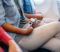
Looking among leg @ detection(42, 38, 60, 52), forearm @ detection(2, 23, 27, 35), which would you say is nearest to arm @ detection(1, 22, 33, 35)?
forearm @ detection(2, 23, 27, 35)

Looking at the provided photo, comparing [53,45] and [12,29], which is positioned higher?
[12,29]

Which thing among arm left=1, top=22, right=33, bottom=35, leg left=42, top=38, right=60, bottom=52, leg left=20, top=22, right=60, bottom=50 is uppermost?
arm left=1, top=22, right=33, bottom=35

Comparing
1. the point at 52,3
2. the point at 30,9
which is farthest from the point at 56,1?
the point at 30,9

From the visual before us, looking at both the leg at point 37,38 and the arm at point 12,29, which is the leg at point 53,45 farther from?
the arm at point 12,29

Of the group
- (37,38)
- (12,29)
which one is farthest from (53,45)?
(12,29)

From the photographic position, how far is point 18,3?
0.94 m

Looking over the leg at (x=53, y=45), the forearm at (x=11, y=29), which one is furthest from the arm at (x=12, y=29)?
the leg at (x=53, y=45)

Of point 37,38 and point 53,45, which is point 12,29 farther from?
point 53,45

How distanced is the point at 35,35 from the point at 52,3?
88cm

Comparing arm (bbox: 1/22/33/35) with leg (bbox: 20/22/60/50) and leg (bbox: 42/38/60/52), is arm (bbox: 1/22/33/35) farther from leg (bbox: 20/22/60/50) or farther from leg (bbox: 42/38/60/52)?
leg (bbox: 42/38/60/52)

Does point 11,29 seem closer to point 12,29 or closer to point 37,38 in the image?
point 12,29

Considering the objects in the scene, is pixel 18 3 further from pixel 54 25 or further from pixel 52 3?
pixel 52 3

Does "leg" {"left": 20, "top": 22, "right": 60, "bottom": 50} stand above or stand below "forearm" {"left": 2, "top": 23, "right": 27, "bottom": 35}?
below

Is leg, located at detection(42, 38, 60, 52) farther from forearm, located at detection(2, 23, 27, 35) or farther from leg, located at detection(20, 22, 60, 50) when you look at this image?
forearm, located at detection(2, 23, 27, 35)
